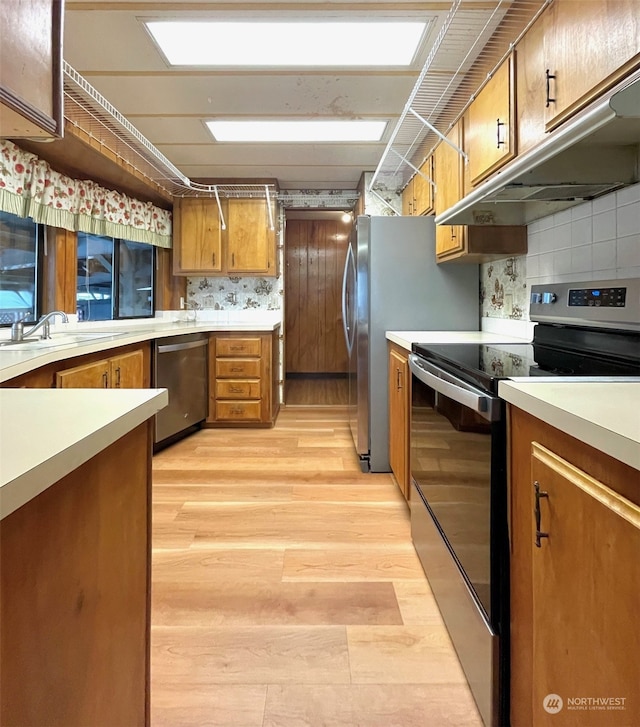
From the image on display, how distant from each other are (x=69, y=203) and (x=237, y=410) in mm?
1957

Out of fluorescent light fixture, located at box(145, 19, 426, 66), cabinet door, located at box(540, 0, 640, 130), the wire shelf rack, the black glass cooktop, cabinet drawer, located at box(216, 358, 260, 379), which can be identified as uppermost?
fluorescent light fixture, located at box(145, 19, 426, 66)

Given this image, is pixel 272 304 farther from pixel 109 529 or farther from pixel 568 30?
pixel 109 529

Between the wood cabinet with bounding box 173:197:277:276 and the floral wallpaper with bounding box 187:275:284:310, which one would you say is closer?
the wood cabinet with bounding box 173:197:277:276

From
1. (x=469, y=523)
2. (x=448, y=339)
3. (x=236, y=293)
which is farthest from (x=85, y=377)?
(x=236, y=293)

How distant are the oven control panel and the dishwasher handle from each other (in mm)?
2364

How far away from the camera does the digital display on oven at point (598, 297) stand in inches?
53.1

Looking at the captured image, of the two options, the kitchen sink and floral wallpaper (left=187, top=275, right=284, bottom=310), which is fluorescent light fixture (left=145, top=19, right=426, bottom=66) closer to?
the kitchen sink

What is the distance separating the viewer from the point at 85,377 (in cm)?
230

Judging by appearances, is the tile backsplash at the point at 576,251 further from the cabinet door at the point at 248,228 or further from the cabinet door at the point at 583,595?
the cabinet door at the point at 248,228

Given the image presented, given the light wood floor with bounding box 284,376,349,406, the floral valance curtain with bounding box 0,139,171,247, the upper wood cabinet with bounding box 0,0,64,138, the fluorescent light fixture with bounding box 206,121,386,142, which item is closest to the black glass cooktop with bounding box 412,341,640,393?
the upper wood cabinet with bounding box 0,0,64,138

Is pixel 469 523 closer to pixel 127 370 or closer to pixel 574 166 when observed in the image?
pixel 574 166

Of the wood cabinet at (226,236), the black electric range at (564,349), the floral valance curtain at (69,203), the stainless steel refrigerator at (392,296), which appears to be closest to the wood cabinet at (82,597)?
the black electric range at (564,349)

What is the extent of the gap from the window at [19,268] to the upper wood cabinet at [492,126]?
98.3 inches

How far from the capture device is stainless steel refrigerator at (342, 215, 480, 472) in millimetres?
2857
